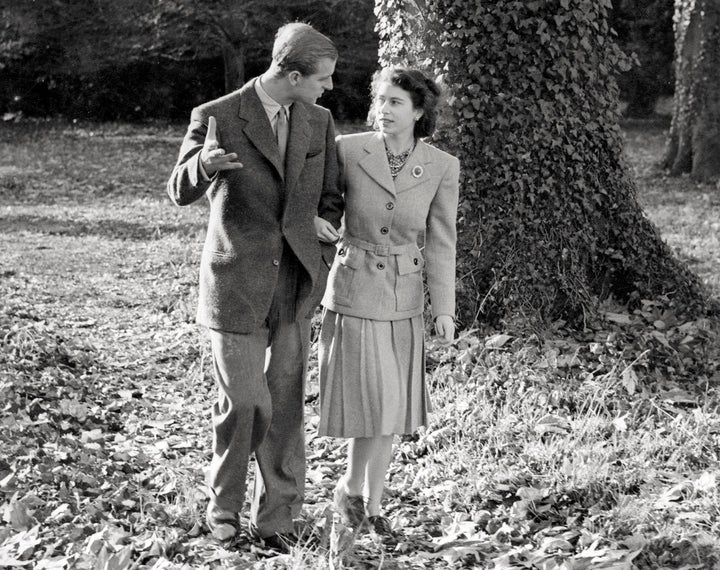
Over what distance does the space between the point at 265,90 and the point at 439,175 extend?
824 millimetres

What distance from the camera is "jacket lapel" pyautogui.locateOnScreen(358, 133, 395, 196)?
13.3 ft

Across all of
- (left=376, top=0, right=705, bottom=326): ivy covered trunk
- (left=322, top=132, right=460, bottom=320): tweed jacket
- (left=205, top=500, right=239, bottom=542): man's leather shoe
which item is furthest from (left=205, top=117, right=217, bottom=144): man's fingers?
(left=376, top=0, right=705, bottom=326): ivy covered trunk

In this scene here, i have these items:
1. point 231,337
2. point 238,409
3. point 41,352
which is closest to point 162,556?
point 238,409

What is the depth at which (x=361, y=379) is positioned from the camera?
404 cm

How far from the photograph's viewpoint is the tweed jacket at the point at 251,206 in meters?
3.68

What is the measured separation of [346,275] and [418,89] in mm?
790

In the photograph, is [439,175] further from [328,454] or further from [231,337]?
[328,454]

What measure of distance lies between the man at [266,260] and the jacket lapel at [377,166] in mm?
139

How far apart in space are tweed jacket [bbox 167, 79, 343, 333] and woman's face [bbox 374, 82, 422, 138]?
11.6 inches

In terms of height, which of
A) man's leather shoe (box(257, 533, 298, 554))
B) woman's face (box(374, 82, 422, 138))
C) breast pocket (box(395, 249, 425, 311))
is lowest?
man's leather shoe (box(257, 533, 298, 554))

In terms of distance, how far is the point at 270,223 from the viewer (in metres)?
3.76

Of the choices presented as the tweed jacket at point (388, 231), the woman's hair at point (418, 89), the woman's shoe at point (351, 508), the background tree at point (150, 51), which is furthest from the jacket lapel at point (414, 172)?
Result: the background tree at point (150, 51)

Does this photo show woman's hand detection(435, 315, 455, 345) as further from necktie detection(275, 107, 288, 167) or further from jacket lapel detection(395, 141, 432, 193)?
necktie detection(275, 107, 288, 167)

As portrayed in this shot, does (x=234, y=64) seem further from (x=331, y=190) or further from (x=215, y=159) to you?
(x=215, y=159)
